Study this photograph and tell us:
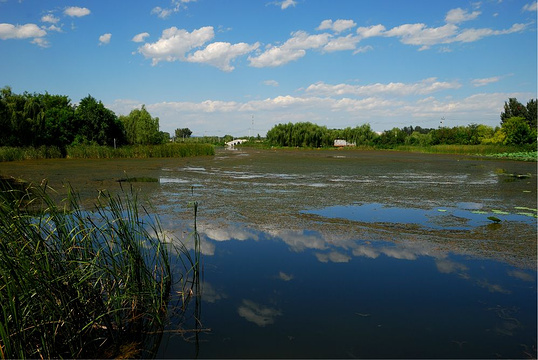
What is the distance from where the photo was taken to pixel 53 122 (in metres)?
35.2

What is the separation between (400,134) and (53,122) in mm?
71073

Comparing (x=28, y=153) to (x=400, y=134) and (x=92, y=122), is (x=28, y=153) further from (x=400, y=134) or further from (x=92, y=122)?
(x=400, y=134)

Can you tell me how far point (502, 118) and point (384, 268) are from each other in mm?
91227

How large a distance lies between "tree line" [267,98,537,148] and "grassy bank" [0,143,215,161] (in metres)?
47.2

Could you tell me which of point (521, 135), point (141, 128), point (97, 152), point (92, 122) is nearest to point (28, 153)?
point (97, 152)

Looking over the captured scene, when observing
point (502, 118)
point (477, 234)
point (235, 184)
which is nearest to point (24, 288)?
point (477, 234)

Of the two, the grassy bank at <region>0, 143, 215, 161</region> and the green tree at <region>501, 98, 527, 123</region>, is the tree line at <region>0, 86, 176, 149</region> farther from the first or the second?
the green tree at <region>501, 98, 527, 123</region>

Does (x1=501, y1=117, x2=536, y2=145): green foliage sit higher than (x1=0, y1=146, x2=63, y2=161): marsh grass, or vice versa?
(x1=501, y1=117, x2=536, y2=145): green foliage

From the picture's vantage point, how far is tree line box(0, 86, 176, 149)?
30.5 meters

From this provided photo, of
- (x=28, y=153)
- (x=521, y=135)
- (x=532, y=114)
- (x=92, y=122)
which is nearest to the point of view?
(x=28, y=153)

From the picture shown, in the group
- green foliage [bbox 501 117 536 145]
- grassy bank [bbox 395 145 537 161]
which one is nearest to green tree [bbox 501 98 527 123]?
green foliage [bbox 501 117 536 145]

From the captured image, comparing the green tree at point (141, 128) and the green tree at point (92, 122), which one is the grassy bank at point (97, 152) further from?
the green tree at point (141, 128)

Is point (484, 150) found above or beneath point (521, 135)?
beneath

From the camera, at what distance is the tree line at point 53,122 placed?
30547mm
